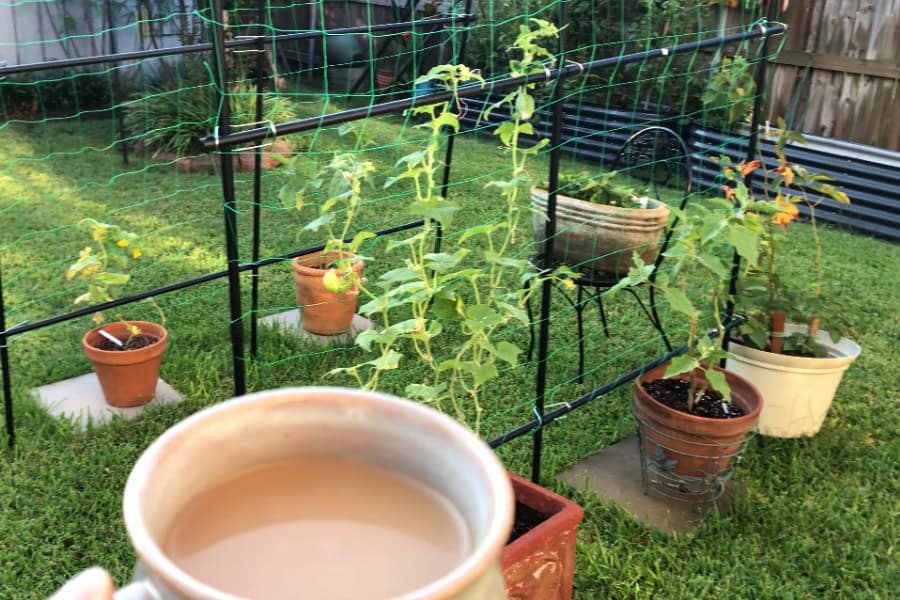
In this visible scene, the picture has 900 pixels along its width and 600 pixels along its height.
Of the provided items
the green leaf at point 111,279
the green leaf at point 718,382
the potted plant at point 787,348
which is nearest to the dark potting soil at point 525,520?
the green leaf at point 718,382

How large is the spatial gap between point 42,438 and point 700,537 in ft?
6.75

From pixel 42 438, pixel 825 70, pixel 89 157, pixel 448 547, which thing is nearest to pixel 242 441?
pixel 448 547

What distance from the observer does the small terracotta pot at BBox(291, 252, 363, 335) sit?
3.34 metres

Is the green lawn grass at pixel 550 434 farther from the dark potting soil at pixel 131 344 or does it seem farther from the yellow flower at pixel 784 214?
the yellow flower at pixel 784 214

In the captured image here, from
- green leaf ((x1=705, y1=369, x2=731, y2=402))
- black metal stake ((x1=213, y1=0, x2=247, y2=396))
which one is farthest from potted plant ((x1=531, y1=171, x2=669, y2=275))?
black metal stake ((x1=213, y1=0, x2=247, y2=396))

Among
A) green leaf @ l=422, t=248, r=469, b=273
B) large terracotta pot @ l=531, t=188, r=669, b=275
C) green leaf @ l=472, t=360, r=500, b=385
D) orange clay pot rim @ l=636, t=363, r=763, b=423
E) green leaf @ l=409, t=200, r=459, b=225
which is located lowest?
orange clay pot rim @ l=636, t=363, r=763, b=423

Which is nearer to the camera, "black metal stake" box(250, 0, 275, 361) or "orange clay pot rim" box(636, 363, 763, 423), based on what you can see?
"orange clay pot rim" box(636, 363, 763, 423)

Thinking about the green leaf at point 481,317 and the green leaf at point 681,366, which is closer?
the green leaf at point 481,317

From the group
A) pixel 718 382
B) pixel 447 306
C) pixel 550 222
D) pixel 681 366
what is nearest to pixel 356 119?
pixel 447 306

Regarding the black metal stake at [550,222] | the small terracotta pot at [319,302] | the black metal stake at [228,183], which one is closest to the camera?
the black metal stake at [228,183]

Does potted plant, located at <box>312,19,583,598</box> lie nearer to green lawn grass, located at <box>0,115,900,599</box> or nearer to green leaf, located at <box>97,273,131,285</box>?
green lawn grass, located at <box>0,115,900,599</box>

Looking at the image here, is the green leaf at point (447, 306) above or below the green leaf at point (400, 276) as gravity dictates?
below

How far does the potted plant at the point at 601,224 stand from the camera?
2.63 meters

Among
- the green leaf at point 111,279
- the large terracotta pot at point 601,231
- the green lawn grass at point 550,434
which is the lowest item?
the green lawn grass at point 550,434
